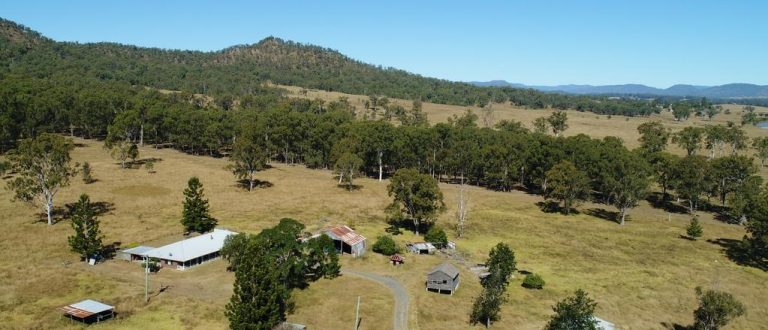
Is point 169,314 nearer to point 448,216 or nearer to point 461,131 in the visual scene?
point 448,216

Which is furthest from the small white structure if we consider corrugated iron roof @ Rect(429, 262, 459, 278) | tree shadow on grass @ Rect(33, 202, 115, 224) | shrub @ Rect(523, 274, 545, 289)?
tree shadow on grass @ Rect(33, 202, 115, 224)

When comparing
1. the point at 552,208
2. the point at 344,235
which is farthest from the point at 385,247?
the point at 552,208

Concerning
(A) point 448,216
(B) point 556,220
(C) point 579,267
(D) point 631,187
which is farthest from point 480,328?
(D) point 631,187

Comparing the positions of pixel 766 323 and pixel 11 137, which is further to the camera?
pixel 11 137

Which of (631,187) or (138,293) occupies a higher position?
(631,187)

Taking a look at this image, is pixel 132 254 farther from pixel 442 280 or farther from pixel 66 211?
pixel 442 280

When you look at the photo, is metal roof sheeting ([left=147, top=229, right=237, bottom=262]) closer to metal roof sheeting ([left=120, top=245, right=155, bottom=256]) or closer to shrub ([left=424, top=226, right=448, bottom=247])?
metal roof sheeting ([left=120, top=245, right=155, bottom=256])

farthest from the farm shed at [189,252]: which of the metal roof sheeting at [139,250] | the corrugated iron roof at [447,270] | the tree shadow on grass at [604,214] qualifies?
the tree shadow on grass at [604,214]
